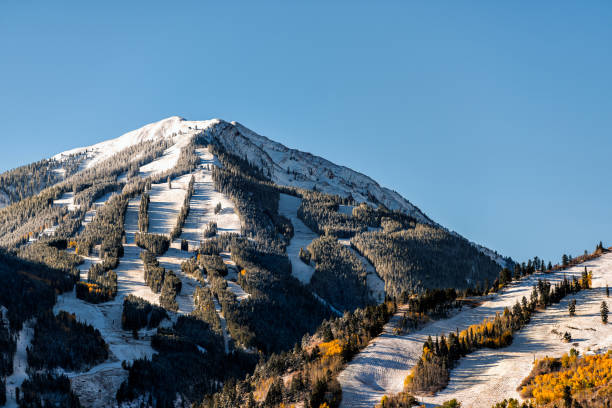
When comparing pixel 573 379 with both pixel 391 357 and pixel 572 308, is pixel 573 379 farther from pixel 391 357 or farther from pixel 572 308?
pixel 572 308

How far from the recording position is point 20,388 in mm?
79188

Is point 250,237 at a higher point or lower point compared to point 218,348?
higher

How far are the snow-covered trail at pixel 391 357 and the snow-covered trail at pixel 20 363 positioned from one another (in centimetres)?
5125

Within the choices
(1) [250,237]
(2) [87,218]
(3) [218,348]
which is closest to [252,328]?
(3) [218,348]

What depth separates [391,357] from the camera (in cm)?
5600

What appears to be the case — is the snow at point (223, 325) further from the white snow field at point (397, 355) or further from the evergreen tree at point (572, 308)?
the evergreen tree at point (572, 308)

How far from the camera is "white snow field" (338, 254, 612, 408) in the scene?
48.6 metres

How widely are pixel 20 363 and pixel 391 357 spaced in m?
62.8

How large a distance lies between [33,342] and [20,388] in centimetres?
1560

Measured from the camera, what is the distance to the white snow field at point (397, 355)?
160 ft

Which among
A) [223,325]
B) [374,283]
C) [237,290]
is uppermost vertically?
[374,283]

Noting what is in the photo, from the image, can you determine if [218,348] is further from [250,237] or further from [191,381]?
[250,237]

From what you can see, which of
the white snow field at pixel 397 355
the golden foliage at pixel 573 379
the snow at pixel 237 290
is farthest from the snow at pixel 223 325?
the golden foliage at pixel 573 379

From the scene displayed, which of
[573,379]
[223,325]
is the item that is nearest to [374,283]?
[223,325]
